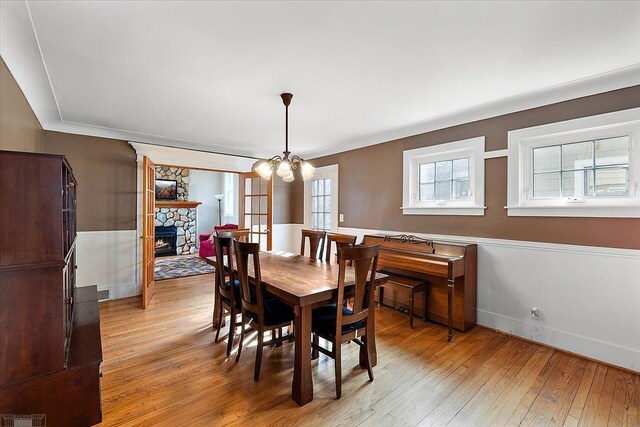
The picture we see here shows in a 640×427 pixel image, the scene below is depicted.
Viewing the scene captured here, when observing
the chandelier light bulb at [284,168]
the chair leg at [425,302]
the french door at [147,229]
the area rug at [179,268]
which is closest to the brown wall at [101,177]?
the french door at [147,229]

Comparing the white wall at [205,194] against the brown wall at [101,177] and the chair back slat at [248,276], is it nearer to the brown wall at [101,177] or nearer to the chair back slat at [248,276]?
the brown wall at [101,177]

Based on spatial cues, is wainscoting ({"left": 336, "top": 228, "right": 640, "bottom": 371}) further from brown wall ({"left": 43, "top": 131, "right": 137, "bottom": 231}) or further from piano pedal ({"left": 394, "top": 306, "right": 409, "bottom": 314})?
brown wall ({"left": 43, "top": 131, "right": 137, "bottom": 231})

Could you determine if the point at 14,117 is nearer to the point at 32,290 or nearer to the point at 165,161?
the point at 32,290

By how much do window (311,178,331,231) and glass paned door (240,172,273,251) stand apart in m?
0.91

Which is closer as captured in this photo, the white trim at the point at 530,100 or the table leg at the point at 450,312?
the white trim at the point at 530,100

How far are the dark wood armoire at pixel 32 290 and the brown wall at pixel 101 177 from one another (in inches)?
120

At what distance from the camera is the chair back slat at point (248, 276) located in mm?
2123

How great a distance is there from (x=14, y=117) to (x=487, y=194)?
437 cm

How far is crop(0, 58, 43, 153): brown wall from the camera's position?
198 centimetres

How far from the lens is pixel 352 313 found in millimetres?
2111

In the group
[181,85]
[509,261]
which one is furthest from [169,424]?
[509,261]

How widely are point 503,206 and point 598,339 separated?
136cm

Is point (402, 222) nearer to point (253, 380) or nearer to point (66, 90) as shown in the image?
point (253, 380)

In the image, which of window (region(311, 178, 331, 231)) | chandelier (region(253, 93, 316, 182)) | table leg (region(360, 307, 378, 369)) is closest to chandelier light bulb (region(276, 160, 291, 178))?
chandelier (region(253, 93, 316, 182))
